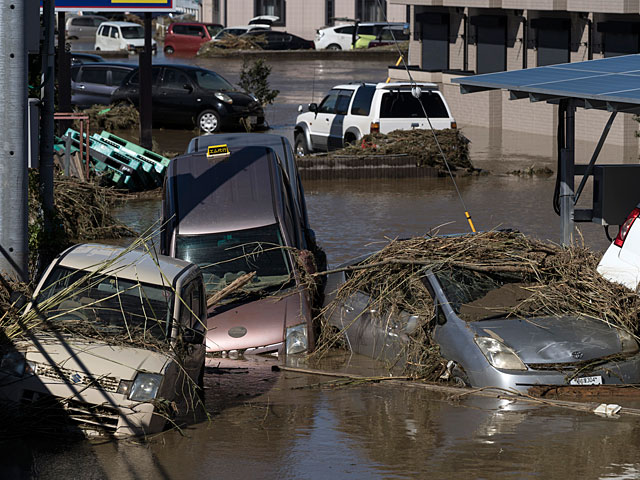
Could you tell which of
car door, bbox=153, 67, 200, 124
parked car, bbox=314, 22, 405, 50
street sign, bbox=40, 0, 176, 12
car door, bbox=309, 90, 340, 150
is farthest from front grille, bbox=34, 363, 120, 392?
parked car, bbox=314, 22, 405, 50

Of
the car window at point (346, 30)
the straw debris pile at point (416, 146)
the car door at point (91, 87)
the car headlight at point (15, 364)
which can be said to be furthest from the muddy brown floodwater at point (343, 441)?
the car window at point (346, 30)

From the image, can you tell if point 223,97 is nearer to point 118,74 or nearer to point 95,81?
point 118,74

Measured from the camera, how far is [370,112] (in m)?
24.2

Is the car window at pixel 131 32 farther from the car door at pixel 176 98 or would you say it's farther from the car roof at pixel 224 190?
the car roof at pixel 224 190

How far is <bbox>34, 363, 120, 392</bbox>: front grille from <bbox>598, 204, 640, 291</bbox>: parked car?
15.6 ft

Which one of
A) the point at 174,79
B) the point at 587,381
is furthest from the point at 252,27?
the point at 587,381

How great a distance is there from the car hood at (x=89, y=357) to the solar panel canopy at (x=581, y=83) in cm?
535

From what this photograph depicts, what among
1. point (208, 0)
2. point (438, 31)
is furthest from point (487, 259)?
point (208, 0)

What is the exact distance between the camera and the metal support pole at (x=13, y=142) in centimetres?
931

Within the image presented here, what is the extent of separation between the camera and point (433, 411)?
8938 millimetres

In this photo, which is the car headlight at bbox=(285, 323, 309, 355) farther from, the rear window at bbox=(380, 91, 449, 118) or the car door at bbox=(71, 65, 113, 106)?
the car door at bbox=(71, 65, 113, 106)

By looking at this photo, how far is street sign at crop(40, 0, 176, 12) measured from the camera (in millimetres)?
22297

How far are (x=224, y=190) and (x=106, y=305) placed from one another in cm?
429

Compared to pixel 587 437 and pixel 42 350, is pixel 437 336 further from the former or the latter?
pixel 42 350
